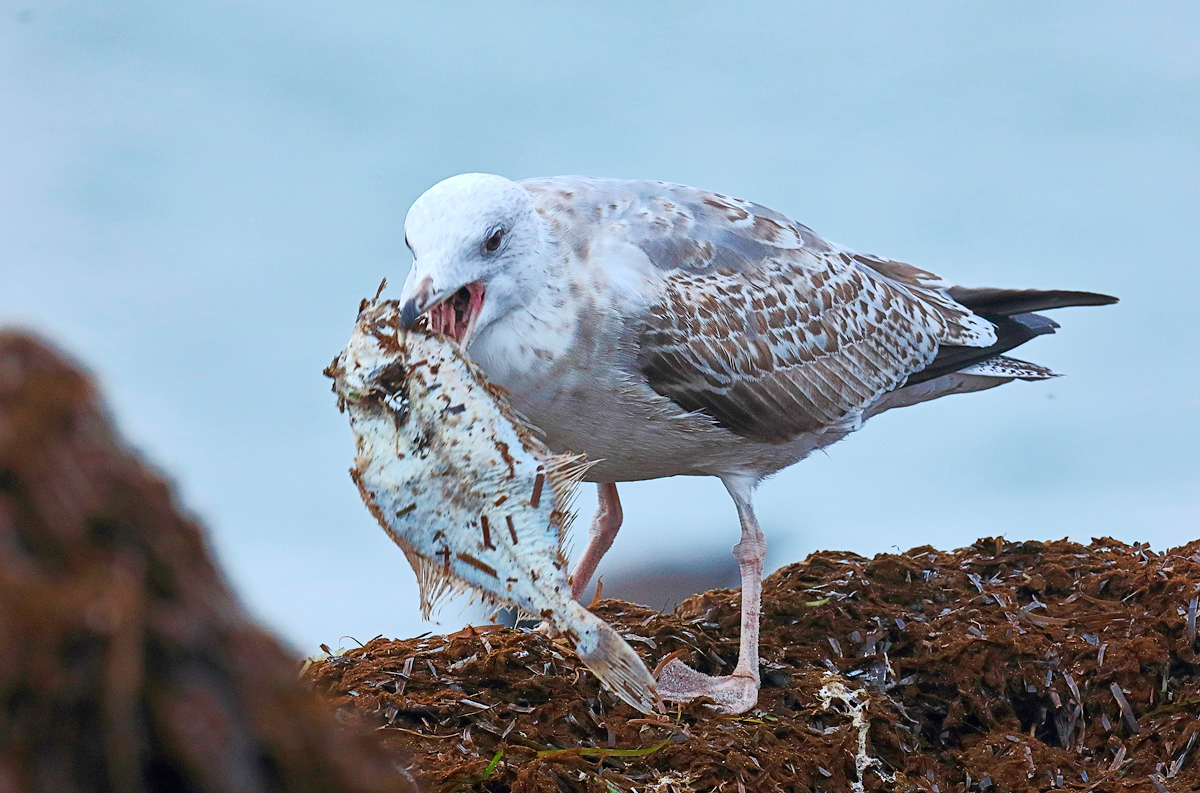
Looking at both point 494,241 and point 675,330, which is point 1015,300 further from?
point 494,241

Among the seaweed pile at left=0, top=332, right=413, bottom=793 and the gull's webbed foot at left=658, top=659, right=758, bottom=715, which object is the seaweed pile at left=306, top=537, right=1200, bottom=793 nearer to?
the gull's webbed foot at left=658, top=659, right=758, bottom=715

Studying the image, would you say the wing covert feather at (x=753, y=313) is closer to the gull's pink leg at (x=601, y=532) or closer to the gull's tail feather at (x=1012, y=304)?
the gull's tail feather at (x=1012, y=304)

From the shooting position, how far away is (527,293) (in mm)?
4637

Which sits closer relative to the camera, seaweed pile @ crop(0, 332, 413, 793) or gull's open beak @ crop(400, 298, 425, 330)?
seaweed pile @ crop(0, 332, 413, 793)

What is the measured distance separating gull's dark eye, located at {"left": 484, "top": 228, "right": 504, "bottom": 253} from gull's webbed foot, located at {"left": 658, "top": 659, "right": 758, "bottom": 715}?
1952 mm

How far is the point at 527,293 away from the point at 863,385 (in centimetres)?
215

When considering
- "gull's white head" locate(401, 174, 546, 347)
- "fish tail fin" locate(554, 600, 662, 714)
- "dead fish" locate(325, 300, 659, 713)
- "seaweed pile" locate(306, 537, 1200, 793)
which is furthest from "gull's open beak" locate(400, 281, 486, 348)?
"seaweed pile" locate(306, 537, 1200, 793)

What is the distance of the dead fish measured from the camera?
→ 11.2 feet

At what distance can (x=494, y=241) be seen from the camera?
4.55m

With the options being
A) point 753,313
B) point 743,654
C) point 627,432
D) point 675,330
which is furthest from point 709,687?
point 753,313

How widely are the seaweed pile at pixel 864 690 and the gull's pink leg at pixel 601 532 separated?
260 mm

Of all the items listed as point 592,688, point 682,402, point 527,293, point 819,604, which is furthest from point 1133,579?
point 527,293

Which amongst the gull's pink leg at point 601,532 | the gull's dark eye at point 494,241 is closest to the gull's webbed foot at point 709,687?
the gull's pink leg at point 601,532

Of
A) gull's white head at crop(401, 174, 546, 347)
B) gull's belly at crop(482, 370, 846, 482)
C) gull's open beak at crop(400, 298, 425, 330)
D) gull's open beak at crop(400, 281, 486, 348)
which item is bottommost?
gull's belly at crop(482, 370, 846, 482)
